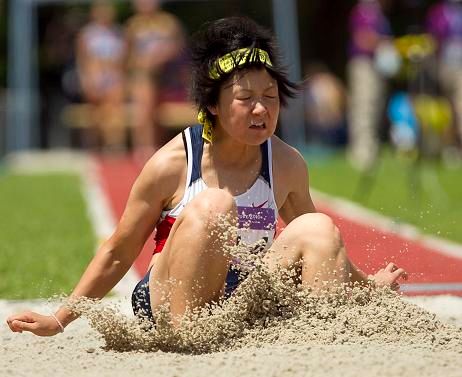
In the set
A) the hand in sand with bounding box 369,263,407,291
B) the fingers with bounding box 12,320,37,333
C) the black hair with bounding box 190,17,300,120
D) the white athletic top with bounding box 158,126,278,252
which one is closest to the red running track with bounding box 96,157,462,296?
the hand in sand with bounding box 369,263,407,291

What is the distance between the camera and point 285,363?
4113 mm

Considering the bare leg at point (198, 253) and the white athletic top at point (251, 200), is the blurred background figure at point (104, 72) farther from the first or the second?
the bare leg at point (198, 253)

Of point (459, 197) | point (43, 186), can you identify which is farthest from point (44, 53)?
point (459, 197)

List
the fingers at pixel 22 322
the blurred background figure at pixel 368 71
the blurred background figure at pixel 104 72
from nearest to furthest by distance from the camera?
the fingers at pixel 22 322 → the blurred background figure at pixel 368 71 → the blurred background figure at pixel 104 72

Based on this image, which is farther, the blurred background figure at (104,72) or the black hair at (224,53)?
the blurred background figure at (104,72)

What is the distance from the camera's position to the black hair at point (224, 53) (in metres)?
4.79

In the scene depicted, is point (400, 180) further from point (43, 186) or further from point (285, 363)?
point (285, 363)

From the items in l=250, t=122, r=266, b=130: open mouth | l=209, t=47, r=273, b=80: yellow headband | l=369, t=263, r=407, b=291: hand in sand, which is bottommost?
l=369, t=263, r=407, b=291: hand in sand

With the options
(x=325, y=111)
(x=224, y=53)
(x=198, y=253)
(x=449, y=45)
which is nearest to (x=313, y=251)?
(x=198, y=253)

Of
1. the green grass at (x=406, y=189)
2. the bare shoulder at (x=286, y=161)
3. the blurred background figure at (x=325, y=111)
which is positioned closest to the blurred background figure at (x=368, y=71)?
the green grass at (x=406, y=189)

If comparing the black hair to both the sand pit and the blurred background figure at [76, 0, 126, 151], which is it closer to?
the sand pit

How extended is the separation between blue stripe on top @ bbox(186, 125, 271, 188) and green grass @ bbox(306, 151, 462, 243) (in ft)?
11.7

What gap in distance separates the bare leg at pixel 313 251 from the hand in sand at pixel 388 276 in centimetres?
29

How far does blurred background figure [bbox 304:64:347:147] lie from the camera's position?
924 inches
